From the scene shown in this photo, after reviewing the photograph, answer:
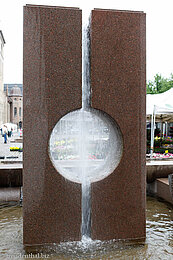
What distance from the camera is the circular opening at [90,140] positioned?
15.4ft

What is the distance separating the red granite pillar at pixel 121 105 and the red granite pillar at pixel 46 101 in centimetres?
Result: 34

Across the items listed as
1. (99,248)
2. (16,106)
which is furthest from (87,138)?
(16,106)

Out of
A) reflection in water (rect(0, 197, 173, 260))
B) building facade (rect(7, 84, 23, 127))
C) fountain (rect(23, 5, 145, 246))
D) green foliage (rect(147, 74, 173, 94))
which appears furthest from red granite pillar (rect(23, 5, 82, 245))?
building facade (rect(7, 84, 23, 127))

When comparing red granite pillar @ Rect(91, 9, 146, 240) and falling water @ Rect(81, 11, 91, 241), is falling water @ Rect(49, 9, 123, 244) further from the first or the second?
red granite pillar @ Rect(91, 9, 146, 240)

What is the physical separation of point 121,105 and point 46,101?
116cm

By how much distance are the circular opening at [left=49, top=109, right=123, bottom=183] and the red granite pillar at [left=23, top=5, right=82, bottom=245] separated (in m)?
0.30

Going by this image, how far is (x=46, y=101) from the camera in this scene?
430cm

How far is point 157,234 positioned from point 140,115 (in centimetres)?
206

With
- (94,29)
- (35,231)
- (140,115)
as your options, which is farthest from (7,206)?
(94,29)

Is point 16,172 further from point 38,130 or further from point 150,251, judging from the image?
point 150,251

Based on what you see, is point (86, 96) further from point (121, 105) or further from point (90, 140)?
point (90, 140)

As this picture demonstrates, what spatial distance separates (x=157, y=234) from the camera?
4.89 metres

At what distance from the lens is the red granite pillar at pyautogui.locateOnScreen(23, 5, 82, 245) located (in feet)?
14.0

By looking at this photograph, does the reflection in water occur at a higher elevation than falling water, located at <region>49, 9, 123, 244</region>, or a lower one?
lower
